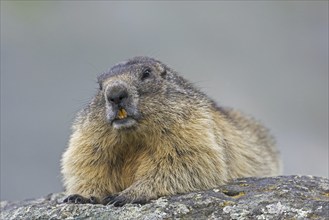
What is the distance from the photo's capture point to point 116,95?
23.7 feet

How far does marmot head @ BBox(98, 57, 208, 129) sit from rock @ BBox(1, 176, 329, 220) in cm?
76

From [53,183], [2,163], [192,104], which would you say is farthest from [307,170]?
[192,104]

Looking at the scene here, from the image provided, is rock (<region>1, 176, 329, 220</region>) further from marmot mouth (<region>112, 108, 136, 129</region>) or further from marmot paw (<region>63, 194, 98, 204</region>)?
marmot mouth (<region>112, 108, 136, 129</region>)

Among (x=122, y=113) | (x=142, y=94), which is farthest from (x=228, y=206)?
(x=142, y=94)

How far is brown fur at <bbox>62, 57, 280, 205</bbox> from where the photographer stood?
729 cm

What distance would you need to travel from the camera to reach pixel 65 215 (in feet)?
21.8

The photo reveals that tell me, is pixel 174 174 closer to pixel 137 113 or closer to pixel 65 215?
pixel 137 113

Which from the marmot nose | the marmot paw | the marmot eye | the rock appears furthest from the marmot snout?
the rock

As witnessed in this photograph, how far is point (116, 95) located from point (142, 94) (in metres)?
0.37

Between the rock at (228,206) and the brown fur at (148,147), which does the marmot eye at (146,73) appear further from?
the rock at (228,206)

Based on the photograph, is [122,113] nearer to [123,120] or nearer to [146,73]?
[123,120]

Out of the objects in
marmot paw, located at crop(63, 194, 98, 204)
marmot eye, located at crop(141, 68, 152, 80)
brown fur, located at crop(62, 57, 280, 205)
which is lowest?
marmot paw, located at crop(63, 194, 98, 204)

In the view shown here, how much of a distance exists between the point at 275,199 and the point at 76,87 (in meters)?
10.0

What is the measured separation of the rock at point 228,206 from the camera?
21.1 ft
